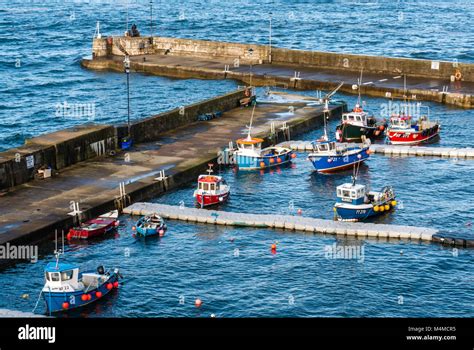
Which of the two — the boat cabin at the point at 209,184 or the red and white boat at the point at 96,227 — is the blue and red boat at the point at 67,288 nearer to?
the red and white boat at the point at 96,227

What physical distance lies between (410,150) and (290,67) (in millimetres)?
44181

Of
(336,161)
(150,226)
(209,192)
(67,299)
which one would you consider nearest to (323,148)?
(336,161)

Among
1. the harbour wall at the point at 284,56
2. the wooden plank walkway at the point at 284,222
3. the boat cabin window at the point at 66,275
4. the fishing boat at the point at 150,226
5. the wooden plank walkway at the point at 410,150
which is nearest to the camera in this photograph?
the boat cabin window at the point at 66,275

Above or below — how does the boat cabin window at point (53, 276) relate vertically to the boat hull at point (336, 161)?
below

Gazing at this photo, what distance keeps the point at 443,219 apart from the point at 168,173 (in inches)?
852

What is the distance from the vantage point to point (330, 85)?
108625 mm

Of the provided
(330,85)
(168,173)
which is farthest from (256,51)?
(168,173)

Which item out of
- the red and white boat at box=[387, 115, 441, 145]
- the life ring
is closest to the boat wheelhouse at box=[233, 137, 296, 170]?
the red and white boat at box=[387, 115, 441, 145]

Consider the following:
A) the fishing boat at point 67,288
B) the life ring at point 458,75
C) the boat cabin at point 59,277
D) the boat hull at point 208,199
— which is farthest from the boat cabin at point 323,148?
the life ring at point 458,75

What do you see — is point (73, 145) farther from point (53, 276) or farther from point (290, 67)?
point (290, 67)

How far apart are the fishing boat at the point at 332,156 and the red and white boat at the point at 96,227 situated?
72.3ft

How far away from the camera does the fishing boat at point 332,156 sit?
72188 mm

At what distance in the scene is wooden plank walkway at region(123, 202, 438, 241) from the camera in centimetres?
5419

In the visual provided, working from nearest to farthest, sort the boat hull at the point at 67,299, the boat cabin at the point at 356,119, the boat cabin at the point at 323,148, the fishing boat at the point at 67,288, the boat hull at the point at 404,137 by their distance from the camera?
the boat hull at the point at 67,299
the fishing boat at the point at 67,288
the boat cabin at the point at 323,148
the boat hull at the point at 404,137
the boat cabin at the point at 356,119
